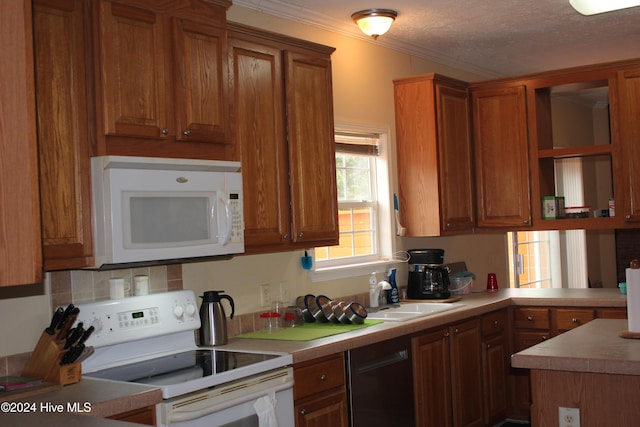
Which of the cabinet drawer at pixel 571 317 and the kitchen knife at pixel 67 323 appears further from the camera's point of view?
the cabinet drawer at pixel 571 317

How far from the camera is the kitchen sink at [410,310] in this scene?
14.2ft

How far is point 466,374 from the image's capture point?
450cm

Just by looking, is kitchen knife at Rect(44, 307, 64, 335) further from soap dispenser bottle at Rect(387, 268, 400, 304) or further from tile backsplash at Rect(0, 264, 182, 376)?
soap dispenser bottle at Rect(387, 268, 400, 304)

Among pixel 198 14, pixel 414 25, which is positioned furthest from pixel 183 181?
pixel 414 25

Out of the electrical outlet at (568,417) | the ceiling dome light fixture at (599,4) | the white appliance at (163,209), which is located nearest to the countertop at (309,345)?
the electrical outlet at (568,417)

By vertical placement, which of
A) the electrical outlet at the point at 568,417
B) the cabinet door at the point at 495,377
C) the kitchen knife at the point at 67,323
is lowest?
the cabinet door at the point at 495,377

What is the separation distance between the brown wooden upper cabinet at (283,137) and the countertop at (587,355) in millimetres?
1316

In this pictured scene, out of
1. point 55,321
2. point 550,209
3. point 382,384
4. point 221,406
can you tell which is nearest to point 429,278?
point 550,209

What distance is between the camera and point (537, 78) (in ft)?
17.1

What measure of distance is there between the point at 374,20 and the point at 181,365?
2.38 meters

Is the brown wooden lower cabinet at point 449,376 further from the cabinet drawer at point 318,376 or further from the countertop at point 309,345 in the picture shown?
the cabinet drawer at point 318,376

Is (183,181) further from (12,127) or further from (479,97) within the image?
(479,97)

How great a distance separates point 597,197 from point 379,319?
5.08 meters

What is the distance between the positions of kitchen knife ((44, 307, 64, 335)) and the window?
6.07ft
